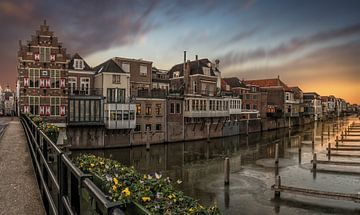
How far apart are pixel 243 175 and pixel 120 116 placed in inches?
873

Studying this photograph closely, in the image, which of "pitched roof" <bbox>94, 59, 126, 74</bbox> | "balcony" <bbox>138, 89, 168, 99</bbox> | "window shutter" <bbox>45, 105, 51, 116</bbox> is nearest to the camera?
"window shutter" <bbox>45, 105, 51, 116</bbox>

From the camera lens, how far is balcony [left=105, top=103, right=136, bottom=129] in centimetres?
4219

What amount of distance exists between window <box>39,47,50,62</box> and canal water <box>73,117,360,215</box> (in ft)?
51.3

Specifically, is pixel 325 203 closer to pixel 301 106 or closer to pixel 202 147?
pixel 202 147

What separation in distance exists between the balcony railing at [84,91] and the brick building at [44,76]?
1639 mm

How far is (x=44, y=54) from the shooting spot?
137 ft

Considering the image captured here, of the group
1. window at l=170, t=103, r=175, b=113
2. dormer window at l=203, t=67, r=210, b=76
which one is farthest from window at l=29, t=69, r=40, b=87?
dormer window at l=203, t=67, r=210, b=76

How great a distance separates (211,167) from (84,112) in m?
20.9

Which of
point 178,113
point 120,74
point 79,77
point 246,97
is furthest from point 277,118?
point 79,77

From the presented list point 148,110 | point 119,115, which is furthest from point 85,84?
point 148,110

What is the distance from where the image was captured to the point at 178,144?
49.5 meters

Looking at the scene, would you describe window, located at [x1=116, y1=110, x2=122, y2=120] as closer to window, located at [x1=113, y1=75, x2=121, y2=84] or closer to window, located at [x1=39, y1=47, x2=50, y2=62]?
window, located at [x1=113, y1=75, x2=121, y2=84]

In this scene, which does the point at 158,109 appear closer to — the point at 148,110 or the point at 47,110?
the point at 148,110

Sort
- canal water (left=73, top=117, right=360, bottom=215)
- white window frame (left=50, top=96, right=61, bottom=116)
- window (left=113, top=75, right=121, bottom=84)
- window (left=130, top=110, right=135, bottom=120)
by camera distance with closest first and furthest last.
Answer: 1. canal water (left=73, top=117, right=360, bottom=215)
2. white window frame (left=50, top=96, right=61, bottom=116)
3. window (left=130, top=110, right=135, bottom=120)
4. window (left=113, top=75, right=121, bottom=84)
